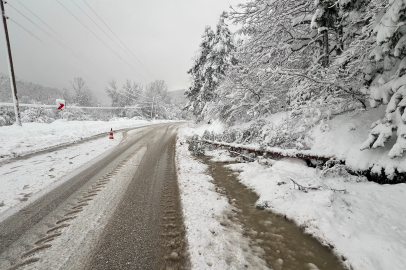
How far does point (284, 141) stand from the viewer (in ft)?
19.1

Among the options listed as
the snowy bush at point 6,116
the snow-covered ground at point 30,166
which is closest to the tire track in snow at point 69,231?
the snow-covered ground at point 30,166

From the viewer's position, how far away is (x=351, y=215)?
8.34 ft

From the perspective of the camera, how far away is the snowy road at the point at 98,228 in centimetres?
193

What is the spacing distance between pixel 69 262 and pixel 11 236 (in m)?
1.16

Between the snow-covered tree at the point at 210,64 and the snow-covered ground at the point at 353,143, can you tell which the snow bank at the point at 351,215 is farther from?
the snow-covered tree at the point at 210,64

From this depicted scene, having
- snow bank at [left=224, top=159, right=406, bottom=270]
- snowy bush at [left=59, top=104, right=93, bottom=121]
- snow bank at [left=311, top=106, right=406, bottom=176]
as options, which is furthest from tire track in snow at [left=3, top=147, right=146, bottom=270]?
snowy bush at [left=59, top=104, right=93, bottom=121]

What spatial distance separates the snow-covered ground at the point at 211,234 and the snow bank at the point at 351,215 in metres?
0.98

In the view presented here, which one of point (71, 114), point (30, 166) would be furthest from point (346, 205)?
point (71, 114)

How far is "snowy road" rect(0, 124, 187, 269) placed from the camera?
1933 mm

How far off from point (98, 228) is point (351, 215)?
3813 millimetres

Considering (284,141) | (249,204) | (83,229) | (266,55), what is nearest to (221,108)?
(266,55)

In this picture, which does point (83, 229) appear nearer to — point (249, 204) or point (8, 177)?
point (249, 204)

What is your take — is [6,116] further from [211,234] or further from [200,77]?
[211,234]

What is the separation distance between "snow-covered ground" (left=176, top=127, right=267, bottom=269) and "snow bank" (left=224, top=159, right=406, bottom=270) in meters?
0.98
